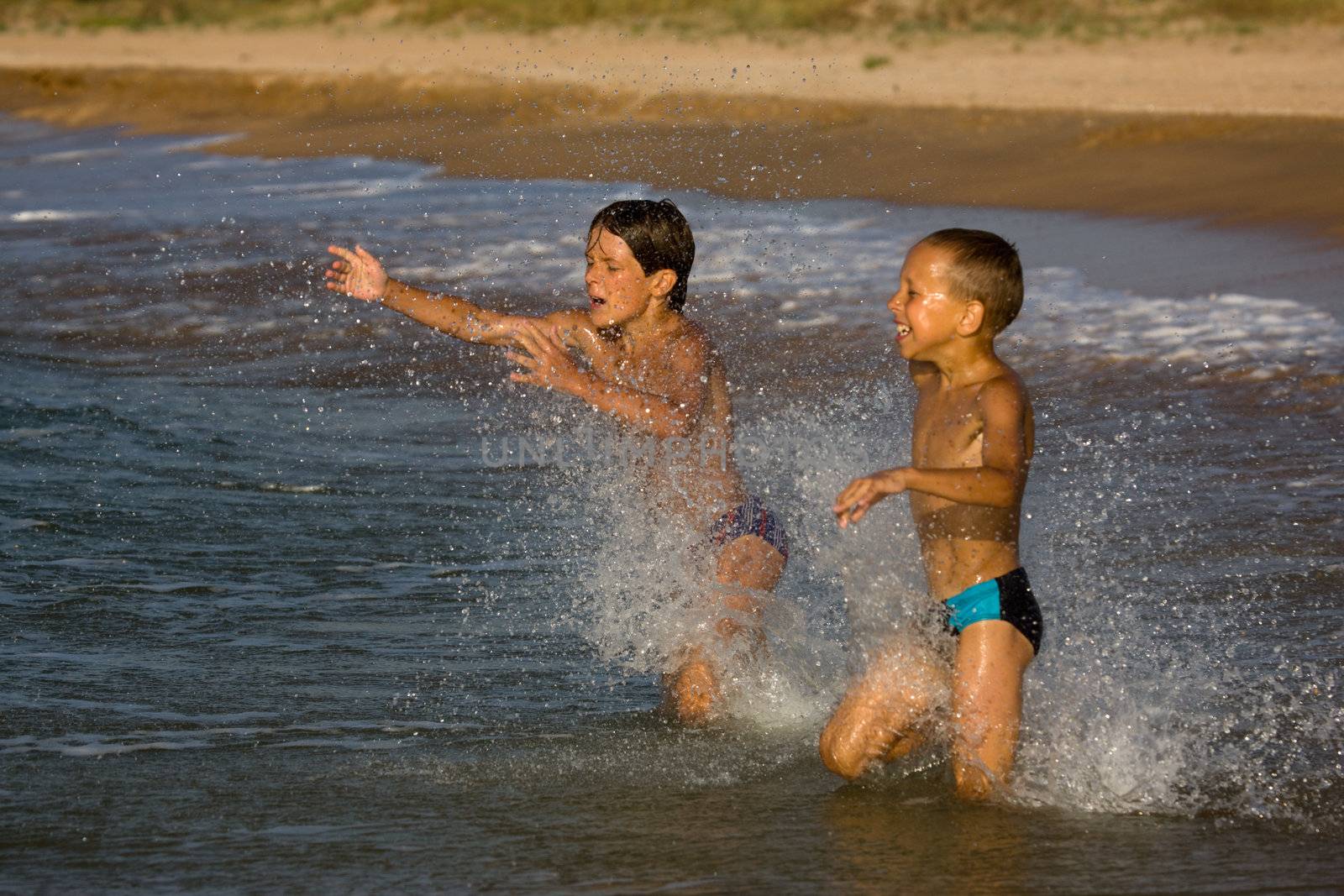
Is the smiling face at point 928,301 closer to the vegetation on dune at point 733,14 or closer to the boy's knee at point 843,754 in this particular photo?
the boy's knee at point 843,754

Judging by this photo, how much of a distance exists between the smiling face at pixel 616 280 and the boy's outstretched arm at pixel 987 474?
3.76 ft

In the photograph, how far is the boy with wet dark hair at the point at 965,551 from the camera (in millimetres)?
3951

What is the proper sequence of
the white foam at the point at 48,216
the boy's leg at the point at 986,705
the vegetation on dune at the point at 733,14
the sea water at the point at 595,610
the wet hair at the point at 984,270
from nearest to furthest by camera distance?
1. the sea water at the point at 595,610
2. the boy's leg at the point at 986,705
3. the wet hair at the point at 984,270
4. the white foam at the point at 48,216
5. the vegetation on dune at the point at 733,14

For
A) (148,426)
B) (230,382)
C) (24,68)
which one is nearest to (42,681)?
(148,426)

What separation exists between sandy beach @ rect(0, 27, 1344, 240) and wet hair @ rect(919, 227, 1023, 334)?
25.0 feet

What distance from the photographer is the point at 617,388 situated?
14.5ft

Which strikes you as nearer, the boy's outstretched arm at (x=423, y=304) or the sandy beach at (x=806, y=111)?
the boy's outstretched arm at (x=423, y=304)

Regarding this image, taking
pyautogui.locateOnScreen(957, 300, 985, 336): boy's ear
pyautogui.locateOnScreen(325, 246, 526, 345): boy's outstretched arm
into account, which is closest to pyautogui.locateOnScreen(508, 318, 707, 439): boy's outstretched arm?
pyautogui.locateOnScreen(325, 246, 526, 345): boy's outstretched arm

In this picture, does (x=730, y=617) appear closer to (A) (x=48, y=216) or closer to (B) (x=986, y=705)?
(B) (x=986, y=705)

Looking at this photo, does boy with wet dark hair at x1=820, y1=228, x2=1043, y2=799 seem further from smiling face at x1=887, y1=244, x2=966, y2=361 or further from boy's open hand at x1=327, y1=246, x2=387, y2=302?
boy's open hand at x1=327, y1=246, x2=387, y2=302

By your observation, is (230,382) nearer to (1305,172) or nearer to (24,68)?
(1305,172)

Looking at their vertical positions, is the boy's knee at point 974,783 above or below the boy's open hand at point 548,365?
below

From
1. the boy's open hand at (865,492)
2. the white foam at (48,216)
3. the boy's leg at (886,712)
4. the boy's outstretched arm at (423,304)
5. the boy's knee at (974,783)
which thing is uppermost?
the white foam at (48,216)

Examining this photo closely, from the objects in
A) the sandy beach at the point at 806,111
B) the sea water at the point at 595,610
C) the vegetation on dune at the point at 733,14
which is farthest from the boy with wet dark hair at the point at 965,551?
the vegetation on dune at the point at 733,14
